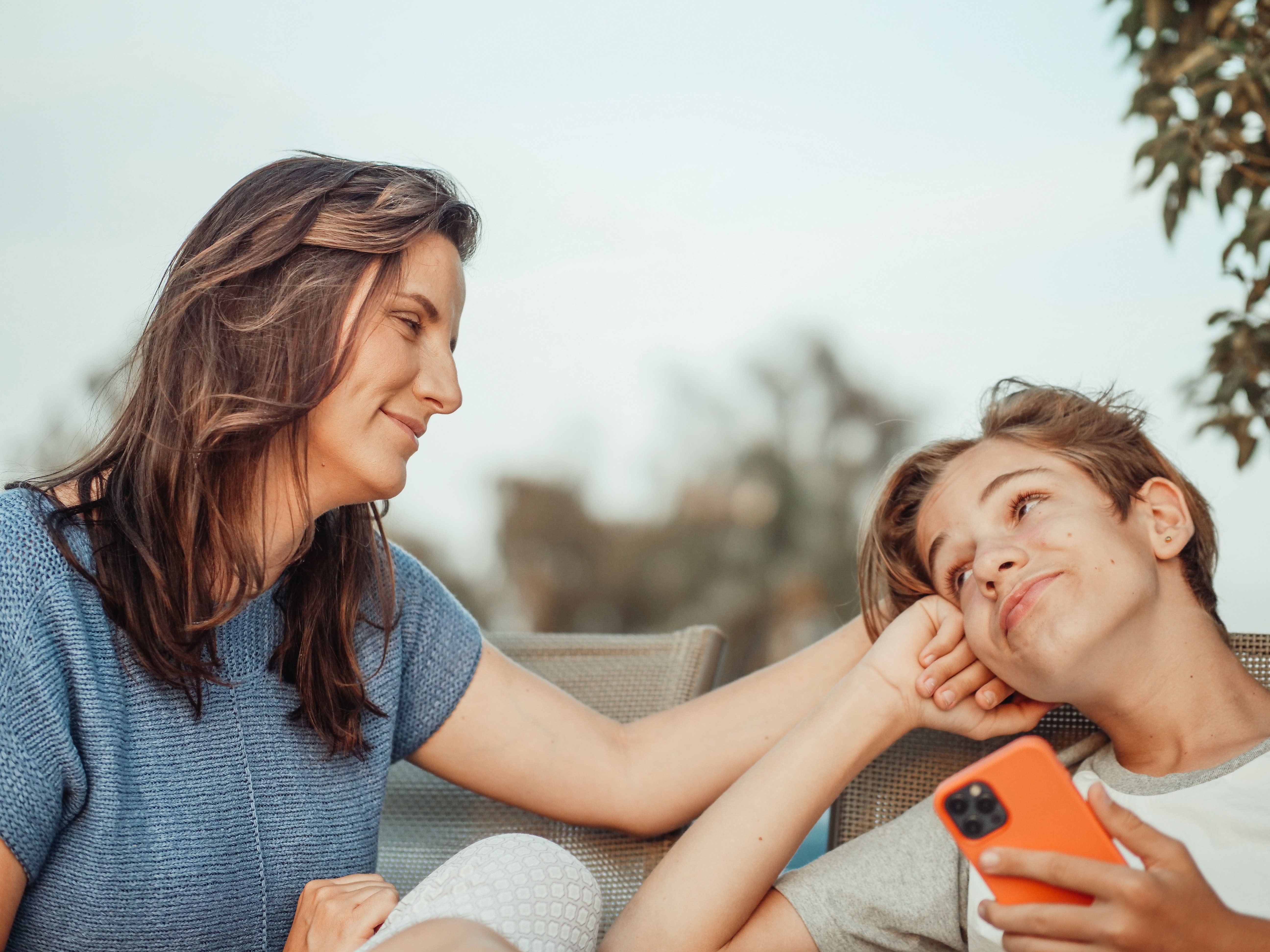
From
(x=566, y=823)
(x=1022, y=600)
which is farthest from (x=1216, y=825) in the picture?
(x=566, y=823)

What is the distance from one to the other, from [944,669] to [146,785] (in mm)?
1024

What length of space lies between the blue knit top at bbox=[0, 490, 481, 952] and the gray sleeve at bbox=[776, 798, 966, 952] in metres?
0.66

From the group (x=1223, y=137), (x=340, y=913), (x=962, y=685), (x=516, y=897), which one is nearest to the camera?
(x=516, y=897)

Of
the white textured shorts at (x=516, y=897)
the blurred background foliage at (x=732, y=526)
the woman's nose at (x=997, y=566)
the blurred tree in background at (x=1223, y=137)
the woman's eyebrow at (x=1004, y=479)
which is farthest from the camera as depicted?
the blurred background foliage at (x=732, y=526)

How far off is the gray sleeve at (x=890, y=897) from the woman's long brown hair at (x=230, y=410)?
68cm

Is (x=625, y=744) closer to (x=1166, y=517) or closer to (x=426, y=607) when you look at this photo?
(x=426, y=607)

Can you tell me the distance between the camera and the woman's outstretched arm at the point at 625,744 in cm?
145

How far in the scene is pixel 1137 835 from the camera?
0.76 metres

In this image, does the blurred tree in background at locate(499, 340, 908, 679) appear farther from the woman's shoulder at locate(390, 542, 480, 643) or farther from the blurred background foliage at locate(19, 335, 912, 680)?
the woman's shoulder at locate(390, 542, 480, 643)

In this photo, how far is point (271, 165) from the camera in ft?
4.41

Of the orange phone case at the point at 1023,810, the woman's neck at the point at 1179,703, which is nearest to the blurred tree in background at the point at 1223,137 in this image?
the woman's neck at the point at 1179,703

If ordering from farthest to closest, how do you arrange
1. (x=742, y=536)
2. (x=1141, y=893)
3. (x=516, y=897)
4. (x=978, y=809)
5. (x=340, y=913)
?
(x=742, y=536), (x=340, y=913), (x=516, y=897), (x=978, y=809), (x=1141, y=893)

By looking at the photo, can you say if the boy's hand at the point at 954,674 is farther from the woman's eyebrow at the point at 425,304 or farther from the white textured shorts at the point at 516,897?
the woman's eyebrow at the point at 425,304

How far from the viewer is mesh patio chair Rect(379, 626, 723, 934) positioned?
60.4 inches
